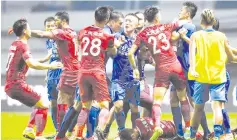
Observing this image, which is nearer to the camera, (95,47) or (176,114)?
(95,47)

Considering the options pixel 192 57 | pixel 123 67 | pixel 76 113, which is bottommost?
pixel 76 113

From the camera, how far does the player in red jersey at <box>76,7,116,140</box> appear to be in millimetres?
11648

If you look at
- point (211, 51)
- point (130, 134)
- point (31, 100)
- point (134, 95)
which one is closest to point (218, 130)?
point (211, 51)

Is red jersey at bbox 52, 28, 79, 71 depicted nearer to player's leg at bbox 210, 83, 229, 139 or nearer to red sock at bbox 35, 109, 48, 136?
red sock at bbox 35, 109, 48, 136

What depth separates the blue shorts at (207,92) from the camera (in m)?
11.4

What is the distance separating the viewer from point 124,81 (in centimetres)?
1239

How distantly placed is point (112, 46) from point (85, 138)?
4.33 feet

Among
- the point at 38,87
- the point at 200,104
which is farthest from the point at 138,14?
the point at 38,87

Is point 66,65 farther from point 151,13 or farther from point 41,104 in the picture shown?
point 151,13

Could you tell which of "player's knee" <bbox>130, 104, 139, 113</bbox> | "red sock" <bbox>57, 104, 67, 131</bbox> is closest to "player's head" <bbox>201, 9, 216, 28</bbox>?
"player's knee" <bbox>130, 104, 139, 113</bbox>

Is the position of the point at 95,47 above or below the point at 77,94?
above

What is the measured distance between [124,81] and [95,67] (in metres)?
0.83

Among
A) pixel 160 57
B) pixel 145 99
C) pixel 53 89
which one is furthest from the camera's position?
pixel 53 89

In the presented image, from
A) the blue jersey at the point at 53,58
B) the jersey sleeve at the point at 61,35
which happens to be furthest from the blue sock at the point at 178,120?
the blue jersey at the point at 53,58
